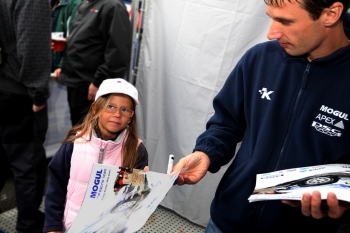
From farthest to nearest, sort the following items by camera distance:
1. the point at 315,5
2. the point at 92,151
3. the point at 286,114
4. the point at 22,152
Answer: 1. the point at 22,152
2. the point at 92,151
3. the point at 286,114
4. the point at 315,5

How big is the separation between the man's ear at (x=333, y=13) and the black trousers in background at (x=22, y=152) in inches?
76.5

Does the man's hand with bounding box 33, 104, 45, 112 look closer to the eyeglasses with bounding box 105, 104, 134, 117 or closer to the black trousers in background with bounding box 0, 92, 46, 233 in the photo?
the black trousers in background with bounding box 0, 92, 46, 233

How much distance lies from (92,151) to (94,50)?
1476 millimetres

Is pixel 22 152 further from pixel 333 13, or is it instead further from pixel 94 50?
pixel 333 13

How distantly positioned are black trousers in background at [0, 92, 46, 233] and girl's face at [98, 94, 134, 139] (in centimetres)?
87

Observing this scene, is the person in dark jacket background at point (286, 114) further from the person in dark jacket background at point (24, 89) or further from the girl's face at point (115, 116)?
the person in dark jacket background at point (24, 89)

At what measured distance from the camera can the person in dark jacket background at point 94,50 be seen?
3059 millimetres

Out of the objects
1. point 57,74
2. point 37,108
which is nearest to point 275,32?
point 37,108

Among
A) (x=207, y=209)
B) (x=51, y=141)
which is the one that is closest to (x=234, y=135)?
(x=207, y=209)

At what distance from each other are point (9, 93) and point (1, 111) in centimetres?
12

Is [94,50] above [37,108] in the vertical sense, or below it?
above

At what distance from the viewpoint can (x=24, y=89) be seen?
2520 millimetres

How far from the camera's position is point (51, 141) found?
393 cm

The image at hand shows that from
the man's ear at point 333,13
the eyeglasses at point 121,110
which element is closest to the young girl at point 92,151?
the eyeglasses at point 121,110
